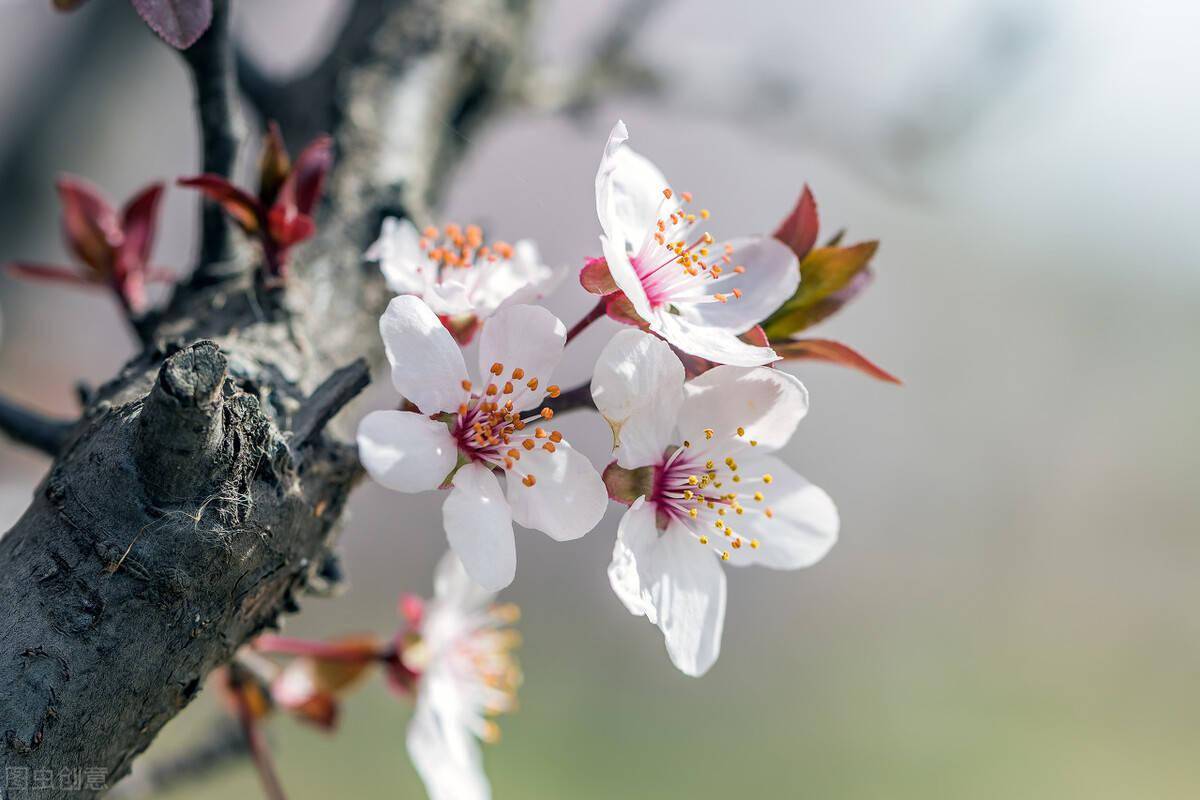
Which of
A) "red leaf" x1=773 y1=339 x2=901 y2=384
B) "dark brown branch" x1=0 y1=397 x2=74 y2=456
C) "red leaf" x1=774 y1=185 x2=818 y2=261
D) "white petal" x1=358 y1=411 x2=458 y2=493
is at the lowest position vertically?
"dark brown branch" x1=0 y1=397 x2=74 y2=456

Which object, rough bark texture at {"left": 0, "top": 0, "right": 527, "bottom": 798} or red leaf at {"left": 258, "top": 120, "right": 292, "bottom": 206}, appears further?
red leaf at {"left": 258, "top": 120, "right": 292, "bottom": 206}

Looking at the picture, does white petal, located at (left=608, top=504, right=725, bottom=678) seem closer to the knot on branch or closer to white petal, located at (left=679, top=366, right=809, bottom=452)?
white petal, located at (left=679, top=366, right=809, bottom=452)

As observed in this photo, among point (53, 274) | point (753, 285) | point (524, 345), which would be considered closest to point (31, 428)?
point (53, 274)

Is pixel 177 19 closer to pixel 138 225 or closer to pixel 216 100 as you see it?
pixel 216 100

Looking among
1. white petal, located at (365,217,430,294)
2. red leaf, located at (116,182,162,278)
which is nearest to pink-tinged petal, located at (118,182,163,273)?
red leaf, located at (116,182,162,278)

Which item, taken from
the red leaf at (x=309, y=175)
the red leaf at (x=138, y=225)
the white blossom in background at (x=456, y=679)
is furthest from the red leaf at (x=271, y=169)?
the white blossom in background at (x=456, y=679)

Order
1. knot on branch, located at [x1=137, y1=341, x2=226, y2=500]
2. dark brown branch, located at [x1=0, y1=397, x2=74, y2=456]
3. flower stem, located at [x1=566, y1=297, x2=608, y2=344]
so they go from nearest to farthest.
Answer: knot on branch, located at [x1=137, y1=341, x2=226, y2=500] → flower stem, located at [x1=566, y1=297, x2=608, y2=344] → dark brown branch, located at [x1=0, y1=397, x2=74, y2=456]
